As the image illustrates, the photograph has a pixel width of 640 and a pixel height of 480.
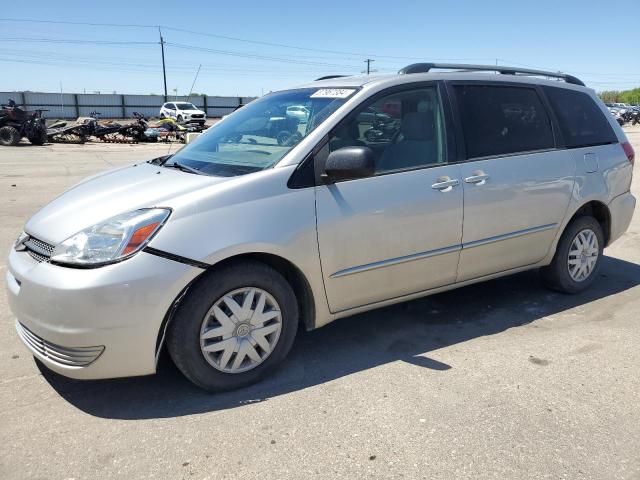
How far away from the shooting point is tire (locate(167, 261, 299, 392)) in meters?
2.83

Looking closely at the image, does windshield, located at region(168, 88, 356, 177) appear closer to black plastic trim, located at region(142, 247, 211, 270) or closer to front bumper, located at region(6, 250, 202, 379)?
black plastic trim, located at region(142, 247, 211, 270)

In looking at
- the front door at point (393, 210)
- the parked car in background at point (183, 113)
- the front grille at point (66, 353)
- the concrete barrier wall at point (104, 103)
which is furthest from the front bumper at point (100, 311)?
the concrete barrier wall at point (104, 103)

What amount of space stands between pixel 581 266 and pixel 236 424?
3.36m

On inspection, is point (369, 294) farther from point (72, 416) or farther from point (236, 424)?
point (72, 416)

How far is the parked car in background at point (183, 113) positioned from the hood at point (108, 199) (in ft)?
104

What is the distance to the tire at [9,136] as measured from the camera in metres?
20.0

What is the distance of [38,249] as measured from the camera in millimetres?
2924

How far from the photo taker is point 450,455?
251 centimetres

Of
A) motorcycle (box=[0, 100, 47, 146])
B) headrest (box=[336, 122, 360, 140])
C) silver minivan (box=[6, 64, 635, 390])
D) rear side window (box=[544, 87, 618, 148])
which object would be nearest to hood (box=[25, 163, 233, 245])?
silver minivan (box=[6, 64, 635, 390])

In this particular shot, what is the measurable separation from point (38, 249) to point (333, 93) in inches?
79.0

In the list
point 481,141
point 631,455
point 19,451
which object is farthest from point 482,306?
point 19,451

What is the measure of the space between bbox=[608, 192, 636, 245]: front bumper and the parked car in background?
31304 mm

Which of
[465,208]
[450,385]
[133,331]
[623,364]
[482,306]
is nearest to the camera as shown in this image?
[133,331]

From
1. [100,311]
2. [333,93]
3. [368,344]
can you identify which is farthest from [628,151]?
[100,311]
